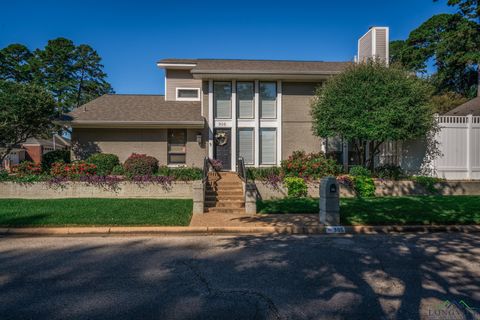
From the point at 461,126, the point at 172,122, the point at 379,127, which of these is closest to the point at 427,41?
the point at 461,126

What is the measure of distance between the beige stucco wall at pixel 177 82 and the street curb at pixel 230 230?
11.7 meters

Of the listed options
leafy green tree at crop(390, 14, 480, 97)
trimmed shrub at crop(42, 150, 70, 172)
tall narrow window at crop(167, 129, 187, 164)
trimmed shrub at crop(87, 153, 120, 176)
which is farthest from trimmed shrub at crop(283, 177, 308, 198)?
leafy green tree at crop(390, 14, 480, 97)

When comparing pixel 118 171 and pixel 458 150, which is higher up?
pixel 458 150

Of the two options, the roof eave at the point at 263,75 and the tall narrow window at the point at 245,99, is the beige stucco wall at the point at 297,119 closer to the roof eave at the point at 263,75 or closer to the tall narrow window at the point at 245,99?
the roof eave at the point at 263,75

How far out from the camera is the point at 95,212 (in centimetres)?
959

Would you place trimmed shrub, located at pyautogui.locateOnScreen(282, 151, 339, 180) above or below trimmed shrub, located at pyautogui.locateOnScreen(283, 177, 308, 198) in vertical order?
above

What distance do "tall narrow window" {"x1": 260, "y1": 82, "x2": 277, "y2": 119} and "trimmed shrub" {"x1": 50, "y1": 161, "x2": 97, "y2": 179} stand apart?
28.6 feet

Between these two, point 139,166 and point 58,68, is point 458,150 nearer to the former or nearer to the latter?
point 139,166

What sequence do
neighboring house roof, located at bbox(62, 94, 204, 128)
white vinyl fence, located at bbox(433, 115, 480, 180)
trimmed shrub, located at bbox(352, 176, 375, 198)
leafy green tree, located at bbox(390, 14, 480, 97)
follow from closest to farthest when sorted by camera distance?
trimmed shrub, located at bbox(352, 176, 375, 198) < white vinyl fence, located at bbox(433, 115, 480, 180) < neighboring house roof, located at bbox(62, 94, 204, 128) < leafy green tree, located at bbox(390, 14, 480, 97)

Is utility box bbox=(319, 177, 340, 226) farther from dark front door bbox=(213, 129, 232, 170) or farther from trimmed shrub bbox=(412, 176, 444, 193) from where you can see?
dark front door bbox=(213, 129, 232, 170)

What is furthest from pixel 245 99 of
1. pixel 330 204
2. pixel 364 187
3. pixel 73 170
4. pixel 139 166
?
pixel 330 204

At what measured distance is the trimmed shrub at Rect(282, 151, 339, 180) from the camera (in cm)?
1373

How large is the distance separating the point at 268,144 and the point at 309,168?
3.36 meters

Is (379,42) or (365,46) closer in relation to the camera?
(379,42)
